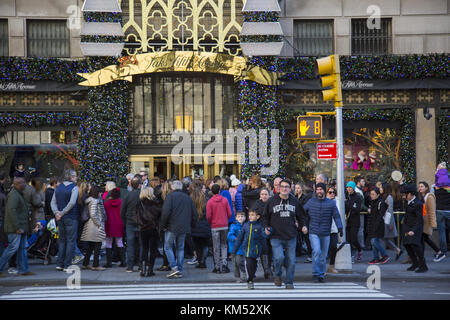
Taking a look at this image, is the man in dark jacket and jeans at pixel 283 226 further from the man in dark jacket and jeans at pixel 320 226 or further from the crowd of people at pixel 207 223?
the man in dark jacket and jeans at pixel 320 226

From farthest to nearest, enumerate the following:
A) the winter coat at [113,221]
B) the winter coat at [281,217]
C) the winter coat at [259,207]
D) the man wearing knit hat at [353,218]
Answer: the man wearing knit hat at [353,218] → the winter coat at [113,221] → the winter coat at [259,207] → the winter coat at [281,217]

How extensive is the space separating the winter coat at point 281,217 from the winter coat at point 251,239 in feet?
0.83

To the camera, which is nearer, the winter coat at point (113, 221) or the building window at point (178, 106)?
the winter coat at point (113, 221)

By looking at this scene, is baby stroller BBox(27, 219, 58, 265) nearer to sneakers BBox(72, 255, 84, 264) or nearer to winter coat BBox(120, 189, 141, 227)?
sneakers BBox(72, 255, 84, 264)

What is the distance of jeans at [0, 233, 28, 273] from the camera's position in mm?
13125

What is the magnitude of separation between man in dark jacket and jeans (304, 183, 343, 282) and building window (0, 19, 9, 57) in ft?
50.1

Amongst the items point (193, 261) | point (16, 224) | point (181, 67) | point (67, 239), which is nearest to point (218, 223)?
point (193, 261)

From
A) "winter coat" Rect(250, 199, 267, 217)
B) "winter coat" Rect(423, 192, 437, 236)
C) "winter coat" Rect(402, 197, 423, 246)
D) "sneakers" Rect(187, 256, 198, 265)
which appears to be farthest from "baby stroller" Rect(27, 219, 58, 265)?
"winter coat" Rect(423, 192, 437, 236)

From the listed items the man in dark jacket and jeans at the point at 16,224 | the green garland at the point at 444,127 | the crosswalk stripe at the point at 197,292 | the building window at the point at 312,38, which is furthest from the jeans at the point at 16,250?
the green garland at the point at 444,127

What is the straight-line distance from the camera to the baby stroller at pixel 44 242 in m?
15.2

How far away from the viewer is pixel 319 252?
12.4 meters

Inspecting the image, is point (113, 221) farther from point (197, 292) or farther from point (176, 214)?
point (197, 292)
